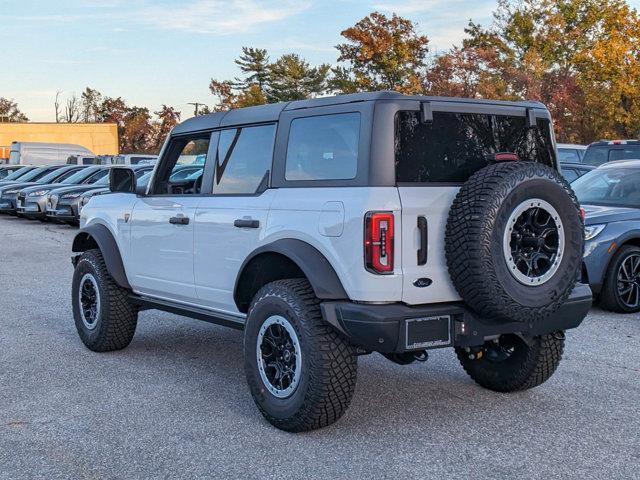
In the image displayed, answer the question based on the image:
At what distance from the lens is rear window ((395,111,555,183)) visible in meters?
4.76

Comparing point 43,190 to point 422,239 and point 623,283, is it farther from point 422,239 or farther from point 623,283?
point 422,239

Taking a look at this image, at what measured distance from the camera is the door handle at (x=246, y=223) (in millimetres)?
5289

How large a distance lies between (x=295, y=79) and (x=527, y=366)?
72365 mm

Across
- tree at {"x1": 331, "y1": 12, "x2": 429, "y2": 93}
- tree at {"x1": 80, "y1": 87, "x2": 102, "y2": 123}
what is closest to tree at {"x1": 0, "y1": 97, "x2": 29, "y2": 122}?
tree at {"x1": 80, "y1": 87, "x2": 102, "y2": 123}

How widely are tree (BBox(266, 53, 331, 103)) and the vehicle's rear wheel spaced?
221 feet

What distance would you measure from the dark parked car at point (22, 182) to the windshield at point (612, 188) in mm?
18395

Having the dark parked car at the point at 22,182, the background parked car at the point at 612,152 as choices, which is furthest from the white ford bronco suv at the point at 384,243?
the dark parked car at the point at 22,182

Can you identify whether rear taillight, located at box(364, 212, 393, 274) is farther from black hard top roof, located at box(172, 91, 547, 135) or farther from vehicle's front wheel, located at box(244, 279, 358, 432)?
black hard top roof, located at box(172, 91, 547, 135)

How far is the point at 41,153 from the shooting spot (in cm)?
3800

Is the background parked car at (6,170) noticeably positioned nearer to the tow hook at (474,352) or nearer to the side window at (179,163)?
the side window at (179,163)

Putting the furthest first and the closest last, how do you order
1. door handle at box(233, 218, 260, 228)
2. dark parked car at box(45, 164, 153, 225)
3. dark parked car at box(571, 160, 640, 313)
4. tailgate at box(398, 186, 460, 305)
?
dark parked car at box(45, 164, 153, 225)
dark parked car at box(571, 160, 640, 313)
door handle at box(233, 218, 260, 228)
tailgate at box(398, 186, 460, 305)

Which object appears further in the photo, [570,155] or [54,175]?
[54,175]

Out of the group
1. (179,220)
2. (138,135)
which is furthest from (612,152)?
(138,135)

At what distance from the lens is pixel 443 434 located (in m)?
4.89
